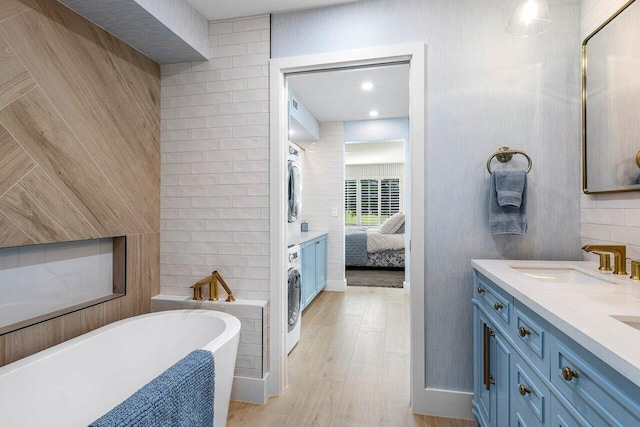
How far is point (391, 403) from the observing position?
2.18 metres

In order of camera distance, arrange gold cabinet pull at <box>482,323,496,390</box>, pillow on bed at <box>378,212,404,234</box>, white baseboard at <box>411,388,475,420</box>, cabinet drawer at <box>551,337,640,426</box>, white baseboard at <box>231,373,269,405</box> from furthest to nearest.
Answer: pillow on bed at <box>378,212,404,234</box> < white baseboard at <box>231,373,269,405</box> < white baseboard at <box>411,388,475,420</box> < gold cabinet pull at <box>482,323,496,390</box> < cabinet drawer at <box>551,337,640,426</box>

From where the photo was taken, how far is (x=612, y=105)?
1618mm

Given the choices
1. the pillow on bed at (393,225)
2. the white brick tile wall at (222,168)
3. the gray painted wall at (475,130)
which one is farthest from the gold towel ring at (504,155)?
the pillow on bed at (393,225)

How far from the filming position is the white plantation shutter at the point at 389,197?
9.79 meters

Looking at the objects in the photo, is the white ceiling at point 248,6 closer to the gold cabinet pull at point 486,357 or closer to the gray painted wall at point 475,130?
the gray painted wall at point 475,130

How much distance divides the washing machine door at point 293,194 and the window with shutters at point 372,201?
663 cm

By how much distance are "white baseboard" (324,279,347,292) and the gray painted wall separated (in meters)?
3.03

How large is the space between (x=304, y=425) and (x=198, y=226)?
145cm

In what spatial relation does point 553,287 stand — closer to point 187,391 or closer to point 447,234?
point 447,234

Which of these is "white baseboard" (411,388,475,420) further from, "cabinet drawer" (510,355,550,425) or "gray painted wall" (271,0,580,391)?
"cabinet drawer" (510,355,550,425)

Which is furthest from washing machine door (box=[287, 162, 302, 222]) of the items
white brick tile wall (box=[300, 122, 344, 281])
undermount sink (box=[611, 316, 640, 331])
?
undermount sink (box=[611, 316, 640, 331])

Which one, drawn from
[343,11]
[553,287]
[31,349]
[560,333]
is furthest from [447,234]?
[31,349]

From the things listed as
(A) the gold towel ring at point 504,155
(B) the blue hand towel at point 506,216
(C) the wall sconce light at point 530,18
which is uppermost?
(C) the wall sconce light at point 530,18

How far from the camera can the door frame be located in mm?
2061
